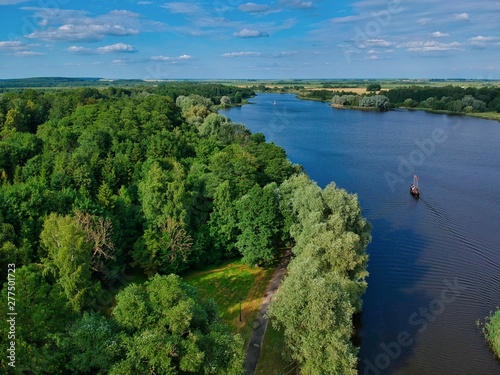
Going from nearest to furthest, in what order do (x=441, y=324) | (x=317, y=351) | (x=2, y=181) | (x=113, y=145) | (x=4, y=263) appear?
(x=317, y=351) → (x=4, y=263) → (x=441, y=324) → (x=2, y=181) → (x=113, y=145)

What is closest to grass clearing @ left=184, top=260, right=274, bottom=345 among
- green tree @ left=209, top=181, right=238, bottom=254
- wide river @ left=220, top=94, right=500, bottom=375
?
green tree @ left=209, top=181, right=238, bottom=254

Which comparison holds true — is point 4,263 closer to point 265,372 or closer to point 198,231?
point 198,231

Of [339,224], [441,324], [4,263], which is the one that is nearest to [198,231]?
[339,224]

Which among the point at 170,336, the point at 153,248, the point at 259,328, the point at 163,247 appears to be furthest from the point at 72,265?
the point at 259,328

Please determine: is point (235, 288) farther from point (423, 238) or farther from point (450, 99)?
point (450, 99)

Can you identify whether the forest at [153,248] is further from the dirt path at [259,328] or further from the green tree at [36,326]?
the dirt path at [259,328]

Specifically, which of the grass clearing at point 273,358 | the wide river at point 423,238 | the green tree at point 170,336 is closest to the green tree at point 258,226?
the wide river at point 423,238
